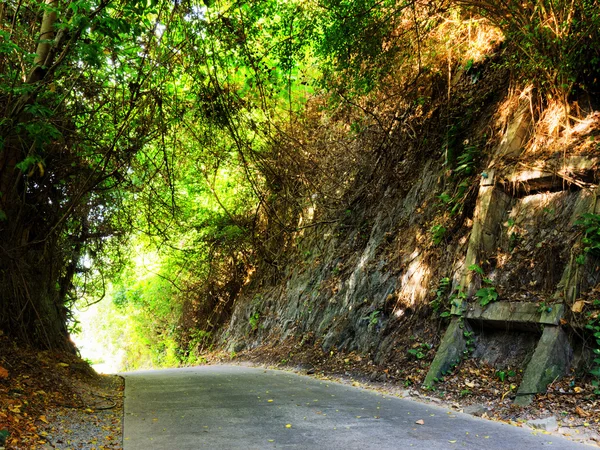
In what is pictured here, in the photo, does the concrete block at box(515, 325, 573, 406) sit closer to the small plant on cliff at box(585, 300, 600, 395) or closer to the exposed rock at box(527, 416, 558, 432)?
the small plant on cliff at box(585, 300, 600, 395)

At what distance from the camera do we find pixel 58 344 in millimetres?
9859

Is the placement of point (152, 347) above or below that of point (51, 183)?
below

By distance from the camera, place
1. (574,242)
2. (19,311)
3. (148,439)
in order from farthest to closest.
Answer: (19,311) → (574,242) → (148,439)

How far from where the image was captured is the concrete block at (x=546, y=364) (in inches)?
243

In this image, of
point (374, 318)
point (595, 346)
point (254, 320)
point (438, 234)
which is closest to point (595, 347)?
point (595, 346)

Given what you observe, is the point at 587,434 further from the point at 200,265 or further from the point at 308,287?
the point at 200,265

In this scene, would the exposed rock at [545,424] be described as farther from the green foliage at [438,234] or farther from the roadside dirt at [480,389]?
the green foliage at [438,234]

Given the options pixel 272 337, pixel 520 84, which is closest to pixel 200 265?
pixel 272 337

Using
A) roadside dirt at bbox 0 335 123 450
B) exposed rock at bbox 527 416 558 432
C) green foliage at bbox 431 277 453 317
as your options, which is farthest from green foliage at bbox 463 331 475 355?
roadside dirt at bbox 0 335 123 450

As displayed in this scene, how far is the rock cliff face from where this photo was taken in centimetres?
716

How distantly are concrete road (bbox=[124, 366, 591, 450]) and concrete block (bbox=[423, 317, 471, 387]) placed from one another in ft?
2.38

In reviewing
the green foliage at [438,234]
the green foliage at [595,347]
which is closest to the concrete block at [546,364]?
the green foliage at [595,347]

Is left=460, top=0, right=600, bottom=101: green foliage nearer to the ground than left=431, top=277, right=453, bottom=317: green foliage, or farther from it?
farther from it

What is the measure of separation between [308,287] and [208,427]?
950 cm
